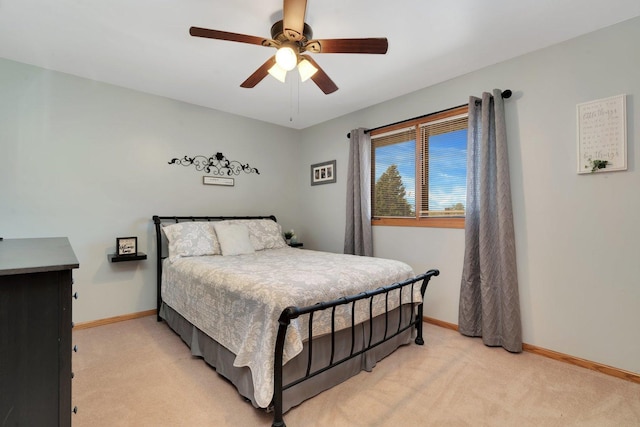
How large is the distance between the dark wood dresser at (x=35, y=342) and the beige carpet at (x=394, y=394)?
2.60ft

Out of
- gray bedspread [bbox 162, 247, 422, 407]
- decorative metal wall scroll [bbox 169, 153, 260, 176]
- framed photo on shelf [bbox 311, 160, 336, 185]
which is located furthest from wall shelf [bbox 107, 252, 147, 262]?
framed photo on shelf [bbox 311, 160, 336, 185]

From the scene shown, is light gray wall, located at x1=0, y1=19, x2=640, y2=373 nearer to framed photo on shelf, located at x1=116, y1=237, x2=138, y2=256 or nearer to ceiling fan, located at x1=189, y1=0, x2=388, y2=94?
framed photo on shelf, located at x1=116, y1=237, x2=138, y2=256

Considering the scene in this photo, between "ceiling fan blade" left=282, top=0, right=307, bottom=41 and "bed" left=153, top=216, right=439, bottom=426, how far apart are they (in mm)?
1502

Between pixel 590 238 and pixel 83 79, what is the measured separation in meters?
4.75

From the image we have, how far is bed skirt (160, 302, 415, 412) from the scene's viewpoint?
1784 mm

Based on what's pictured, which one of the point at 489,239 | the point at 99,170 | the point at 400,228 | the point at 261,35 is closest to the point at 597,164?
the point at 489,239

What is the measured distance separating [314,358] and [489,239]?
6.05ft

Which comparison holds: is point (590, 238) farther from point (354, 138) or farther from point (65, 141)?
point (65, 141)

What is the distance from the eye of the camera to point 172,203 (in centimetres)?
360

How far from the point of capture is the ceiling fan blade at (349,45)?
5.88 feet

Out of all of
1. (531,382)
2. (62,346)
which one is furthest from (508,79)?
(62,346)

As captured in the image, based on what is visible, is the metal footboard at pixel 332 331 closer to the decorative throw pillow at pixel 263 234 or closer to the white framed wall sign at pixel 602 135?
the white framed wall sign at pixel 602 135

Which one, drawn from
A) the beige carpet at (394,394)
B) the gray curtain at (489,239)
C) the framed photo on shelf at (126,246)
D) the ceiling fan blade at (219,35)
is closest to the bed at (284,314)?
the beige carpet at (394,394)

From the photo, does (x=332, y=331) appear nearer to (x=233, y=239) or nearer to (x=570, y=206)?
(x=233, y=239)
